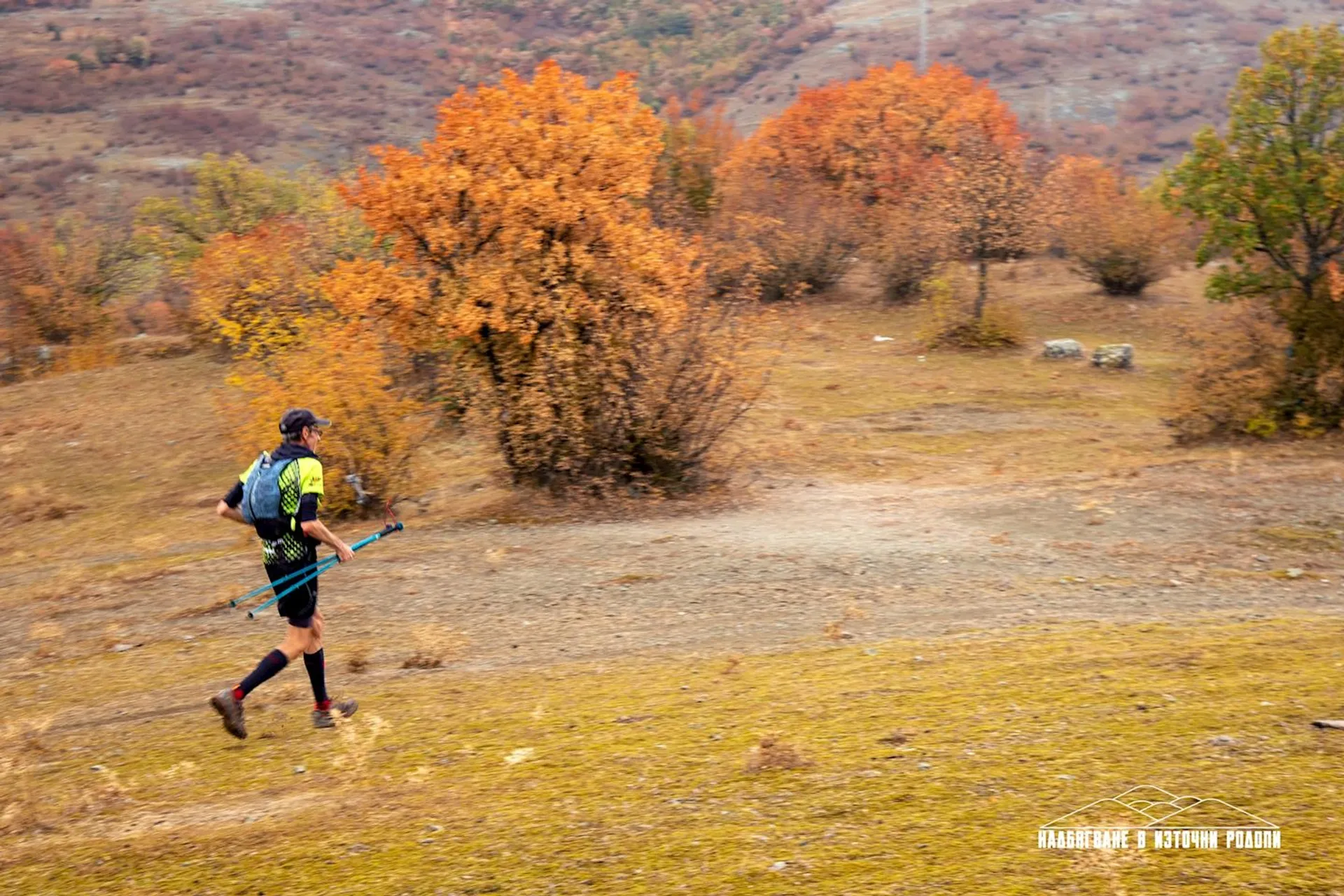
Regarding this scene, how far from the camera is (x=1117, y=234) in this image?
2631cm

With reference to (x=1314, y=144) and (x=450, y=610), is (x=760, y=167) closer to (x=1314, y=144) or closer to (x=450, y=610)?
(x=1314, y=144)

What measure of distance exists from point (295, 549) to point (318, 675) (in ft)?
2.42

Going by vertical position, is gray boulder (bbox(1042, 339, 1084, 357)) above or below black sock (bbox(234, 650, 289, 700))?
below

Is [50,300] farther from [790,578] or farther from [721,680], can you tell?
[721,680]

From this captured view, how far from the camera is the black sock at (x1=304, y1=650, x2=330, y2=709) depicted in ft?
21.1

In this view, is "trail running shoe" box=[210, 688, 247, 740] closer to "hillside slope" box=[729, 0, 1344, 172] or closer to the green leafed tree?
the green leafed tree

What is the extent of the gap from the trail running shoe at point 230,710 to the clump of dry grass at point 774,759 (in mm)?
2860

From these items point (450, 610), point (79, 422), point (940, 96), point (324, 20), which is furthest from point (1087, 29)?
point (450, 610)

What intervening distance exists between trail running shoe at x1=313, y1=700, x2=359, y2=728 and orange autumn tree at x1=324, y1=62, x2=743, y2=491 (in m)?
6.41

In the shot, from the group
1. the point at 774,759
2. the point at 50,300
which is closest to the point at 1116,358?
the point at 774,759

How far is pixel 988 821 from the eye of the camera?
14.3ft

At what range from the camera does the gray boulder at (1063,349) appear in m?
22.3

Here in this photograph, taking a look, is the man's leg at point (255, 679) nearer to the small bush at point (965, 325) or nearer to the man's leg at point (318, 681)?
the man's leg at point (318, 681)

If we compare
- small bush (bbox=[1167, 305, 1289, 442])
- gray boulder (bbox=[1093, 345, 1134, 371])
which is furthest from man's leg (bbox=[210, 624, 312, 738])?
gray boulder (bbox=[1093, 345, 1134, 371])
